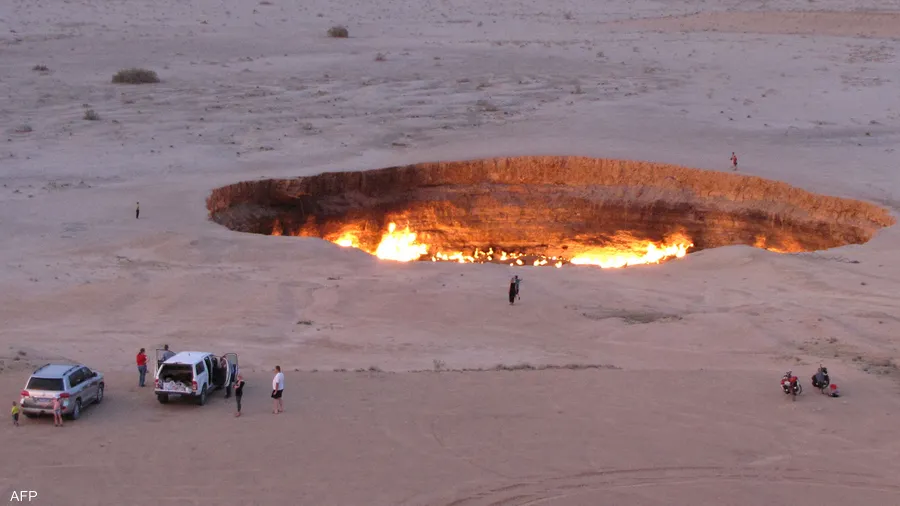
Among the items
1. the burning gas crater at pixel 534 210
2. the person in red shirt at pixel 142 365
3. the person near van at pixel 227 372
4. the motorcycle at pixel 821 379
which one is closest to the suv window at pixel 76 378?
the person in red shirt at pixel 142 365

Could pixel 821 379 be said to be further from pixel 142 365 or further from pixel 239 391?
pixel 142 365

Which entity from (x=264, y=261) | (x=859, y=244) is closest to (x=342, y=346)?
(x=264, y=261)

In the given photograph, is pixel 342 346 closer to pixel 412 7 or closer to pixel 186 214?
pixel 186 214

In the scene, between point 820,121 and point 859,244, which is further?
point 820,121

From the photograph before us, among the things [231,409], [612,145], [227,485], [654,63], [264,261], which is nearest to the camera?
[227,485]

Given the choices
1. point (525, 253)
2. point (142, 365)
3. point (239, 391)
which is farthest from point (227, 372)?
point (525, 253)

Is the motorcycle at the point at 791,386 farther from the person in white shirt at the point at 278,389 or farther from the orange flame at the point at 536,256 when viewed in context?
the orange flame at the point at 536,256

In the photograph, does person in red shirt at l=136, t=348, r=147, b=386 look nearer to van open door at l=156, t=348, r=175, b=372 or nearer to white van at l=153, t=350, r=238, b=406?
van open door at l=156, t=348, r=175, b=372
